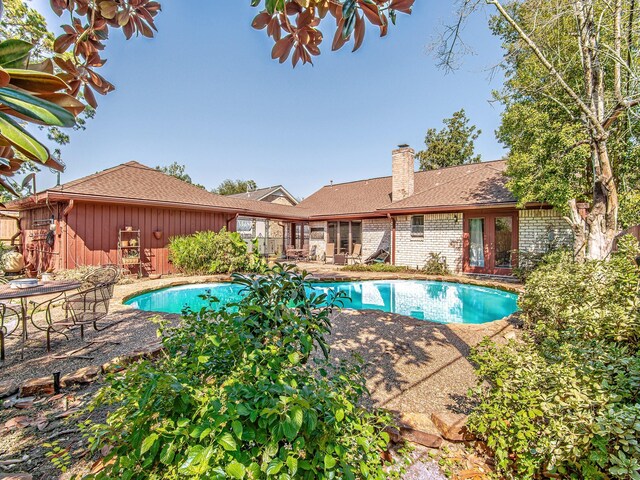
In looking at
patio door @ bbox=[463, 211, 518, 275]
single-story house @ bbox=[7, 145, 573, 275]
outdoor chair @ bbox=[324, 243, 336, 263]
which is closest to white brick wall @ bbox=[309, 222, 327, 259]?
outdoor chair @ bbox=[324, 243, 336, 263]

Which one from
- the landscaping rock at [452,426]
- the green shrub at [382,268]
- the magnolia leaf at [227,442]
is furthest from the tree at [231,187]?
the magnolia leaf at [227,442]

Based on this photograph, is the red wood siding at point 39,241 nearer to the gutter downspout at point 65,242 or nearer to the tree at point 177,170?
the gutter downspout at point 65,242

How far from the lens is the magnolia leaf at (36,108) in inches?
26.3

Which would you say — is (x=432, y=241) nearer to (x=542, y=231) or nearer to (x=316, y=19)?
(x=542, y=231)

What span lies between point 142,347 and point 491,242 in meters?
12.3

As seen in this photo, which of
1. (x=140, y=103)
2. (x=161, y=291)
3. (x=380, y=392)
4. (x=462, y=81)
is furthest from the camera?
(x=140, y=103)

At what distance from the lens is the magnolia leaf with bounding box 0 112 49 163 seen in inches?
25.5

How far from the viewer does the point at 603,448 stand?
1615 mm

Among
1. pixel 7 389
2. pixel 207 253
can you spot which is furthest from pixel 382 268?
pixel 7 389

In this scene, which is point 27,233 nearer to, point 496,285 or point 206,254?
point 206,254

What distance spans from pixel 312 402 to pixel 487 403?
70.4 inches

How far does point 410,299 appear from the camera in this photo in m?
9.72

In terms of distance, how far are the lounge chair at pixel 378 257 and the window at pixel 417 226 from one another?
1818 millimetres

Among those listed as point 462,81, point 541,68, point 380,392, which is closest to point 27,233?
point 380,392
